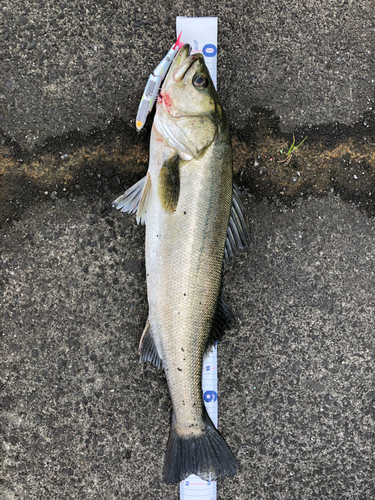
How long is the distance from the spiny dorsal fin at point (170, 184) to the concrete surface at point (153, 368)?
1.76 ft

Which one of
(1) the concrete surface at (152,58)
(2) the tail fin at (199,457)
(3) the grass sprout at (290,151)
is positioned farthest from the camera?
(3) the grass sprout at (290,151)

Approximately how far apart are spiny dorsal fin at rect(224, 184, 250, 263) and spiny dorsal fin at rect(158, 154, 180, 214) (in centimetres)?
47

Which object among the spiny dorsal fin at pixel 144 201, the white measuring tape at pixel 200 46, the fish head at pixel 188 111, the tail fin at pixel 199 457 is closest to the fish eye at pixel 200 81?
the fish head at pixel 188 111

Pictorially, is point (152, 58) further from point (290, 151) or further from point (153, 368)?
point (153, 368)

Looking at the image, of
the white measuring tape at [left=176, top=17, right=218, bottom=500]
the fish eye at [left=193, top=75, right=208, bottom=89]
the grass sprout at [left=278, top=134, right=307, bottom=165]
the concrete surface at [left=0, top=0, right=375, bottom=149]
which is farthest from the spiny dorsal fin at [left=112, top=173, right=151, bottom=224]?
the grass sprout at [left=278, top=134, right=307, bottom=165]

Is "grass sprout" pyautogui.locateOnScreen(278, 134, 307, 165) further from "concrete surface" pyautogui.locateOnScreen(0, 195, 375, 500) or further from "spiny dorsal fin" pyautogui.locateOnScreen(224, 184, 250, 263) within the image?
"spiny dorsal fin" pyautogui.locateOnScreen(224, 184, 250, 263)

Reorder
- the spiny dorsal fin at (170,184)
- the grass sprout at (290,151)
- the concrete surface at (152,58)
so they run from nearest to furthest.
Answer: the spiny dorsal fin at (170,184) → the concrete surface at (152,58) → the grass sprout at (290,151)

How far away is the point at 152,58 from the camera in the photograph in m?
2.70

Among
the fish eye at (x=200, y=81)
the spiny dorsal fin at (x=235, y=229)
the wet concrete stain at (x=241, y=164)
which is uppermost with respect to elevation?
the fish eye at (x=200, y=81)

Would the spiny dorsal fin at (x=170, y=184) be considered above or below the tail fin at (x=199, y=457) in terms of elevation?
above

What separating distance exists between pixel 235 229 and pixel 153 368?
1.35m

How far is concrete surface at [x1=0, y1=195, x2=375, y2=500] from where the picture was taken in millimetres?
2682

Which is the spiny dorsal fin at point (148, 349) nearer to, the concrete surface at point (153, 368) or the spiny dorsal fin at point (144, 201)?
the concrete surface at point (153, 368)

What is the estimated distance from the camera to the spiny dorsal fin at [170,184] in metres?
2.26
